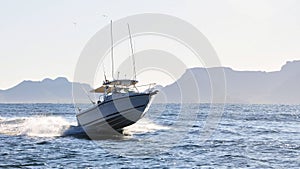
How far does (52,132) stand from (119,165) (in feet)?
66.0

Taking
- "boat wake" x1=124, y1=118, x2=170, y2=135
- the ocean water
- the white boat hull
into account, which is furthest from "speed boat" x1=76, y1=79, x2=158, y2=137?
"boat wake" x1=124, y1=118, x2=170, y2=135

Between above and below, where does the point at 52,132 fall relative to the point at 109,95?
below

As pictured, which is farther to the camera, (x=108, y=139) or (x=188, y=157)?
(x=108, y=139)

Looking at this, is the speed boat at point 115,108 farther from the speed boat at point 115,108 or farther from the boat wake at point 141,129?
the boat wake at point 141,129

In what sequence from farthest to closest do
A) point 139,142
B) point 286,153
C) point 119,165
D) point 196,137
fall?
point 196,137
point 139,142
point 286,153
point 119,165

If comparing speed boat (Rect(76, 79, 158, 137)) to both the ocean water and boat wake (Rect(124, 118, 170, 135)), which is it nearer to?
the ocean water

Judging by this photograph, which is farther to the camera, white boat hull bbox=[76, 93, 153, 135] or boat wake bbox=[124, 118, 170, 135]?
boat wake bbox=[124, 118, 170, 135]

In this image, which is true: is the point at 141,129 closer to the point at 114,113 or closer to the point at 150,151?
the point at 114,113

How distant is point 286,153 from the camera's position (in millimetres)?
30922

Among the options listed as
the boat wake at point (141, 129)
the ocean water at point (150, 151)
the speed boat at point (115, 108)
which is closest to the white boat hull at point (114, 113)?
the speed boat at point (115, 108)

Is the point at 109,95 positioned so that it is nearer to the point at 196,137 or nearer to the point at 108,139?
the point at 108,139

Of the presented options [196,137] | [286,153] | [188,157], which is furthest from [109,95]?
[286,153]

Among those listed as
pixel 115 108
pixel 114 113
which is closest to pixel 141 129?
pixel 114 113

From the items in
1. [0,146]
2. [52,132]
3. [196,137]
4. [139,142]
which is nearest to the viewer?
Result: [0,146]
